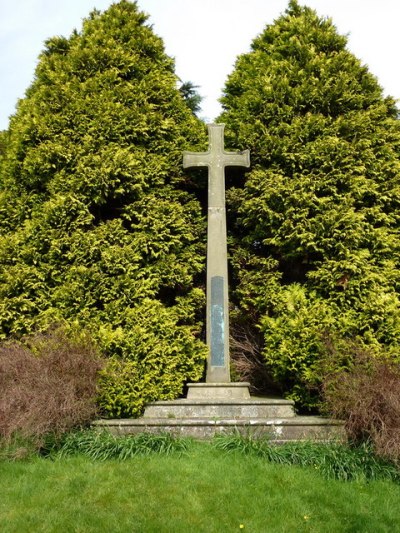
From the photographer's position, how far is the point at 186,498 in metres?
4.80

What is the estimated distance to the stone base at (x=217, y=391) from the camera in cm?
737

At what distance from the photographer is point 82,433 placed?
6199mm

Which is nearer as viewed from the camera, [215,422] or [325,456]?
[325,456]

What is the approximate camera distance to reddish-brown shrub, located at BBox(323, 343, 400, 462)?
5.55 meters

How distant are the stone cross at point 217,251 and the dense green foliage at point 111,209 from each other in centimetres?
31

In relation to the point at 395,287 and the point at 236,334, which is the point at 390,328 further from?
the point at 236,334

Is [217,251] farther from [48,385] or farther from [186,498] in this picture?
[186,498]

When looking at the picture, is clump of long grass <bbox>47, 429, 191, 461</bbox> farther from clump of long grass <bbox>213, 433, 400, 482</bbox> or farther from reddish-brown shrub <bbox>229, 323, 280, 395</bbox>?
reddish-brown shrub <bbox>229, 323, 280, 395</bbox>

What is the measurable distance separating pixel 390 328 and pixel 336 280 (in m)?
1.17

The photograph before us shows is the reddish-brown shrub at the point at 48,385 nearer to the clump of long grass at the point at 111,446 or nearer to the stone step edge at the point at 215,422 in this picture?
the clump of long grass at the point at 111,446

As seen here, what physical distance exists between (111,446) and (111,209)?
4.54m

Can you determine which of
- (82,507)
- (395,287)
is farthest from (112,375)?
(395,287)

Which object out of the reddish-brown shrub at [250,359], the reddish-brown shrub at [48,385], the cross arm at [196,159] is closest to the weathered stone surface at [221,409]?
the reddish-brown shrub at [48,385]

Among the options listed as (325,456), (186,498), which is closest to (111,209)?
(186,498)
